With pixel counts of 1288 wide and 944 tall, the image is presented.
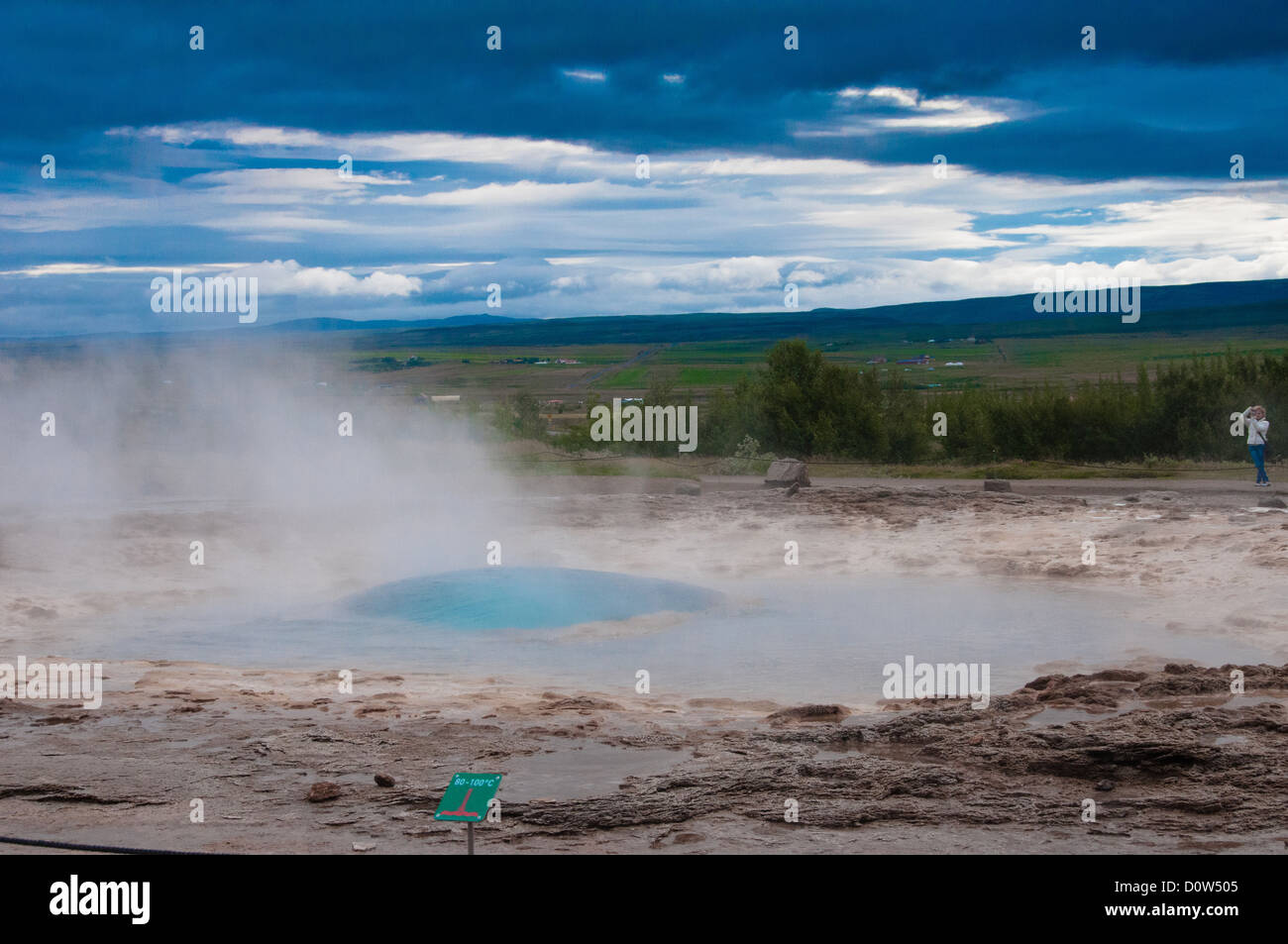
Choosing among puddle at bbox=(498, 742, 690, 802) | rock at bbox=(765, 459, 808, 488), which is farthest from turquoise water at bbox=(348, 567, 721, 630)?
rock at bbox=(765, 459, 808, 488)

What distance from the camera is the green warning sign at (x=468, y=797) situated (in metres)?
4.43

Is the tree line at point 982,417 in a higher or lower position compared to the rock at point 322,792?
higher

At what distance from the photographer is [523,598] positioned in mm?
12578

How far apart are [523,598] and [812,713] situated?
5.12 meters

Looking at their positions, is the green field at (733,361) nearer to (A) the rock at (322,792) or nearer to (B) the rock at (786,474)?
(B) the rock at (786,474)

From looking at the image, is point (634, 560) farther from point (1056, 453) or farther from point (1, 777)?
point (1056, 453)

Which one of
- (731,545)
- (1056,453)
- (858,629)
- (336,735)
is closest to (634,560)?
(731,545)

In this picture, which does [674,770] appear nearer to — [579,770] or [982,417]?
[579,770]

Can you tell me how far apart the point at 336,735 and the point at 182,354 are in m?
20.0

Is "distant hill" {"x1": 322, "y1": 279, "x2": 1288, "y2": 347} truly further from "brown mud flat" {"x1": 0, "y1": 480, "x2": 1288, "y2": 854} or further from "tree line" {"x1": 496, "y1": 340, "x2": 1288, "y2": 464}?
"brown mud flat" {"x1": 0, "y1": 480, "x2": 1288, "y2": 854}

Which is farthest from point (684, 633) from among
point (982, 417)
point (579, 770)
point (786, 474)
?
point (982, 417)

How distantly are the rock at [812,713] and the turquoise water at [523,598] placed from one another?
4.05m

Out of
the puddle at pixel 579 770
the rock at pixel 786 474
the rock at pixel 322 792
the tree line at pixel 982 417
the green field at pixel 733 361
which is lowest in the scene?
the puddle at pixel 579 770

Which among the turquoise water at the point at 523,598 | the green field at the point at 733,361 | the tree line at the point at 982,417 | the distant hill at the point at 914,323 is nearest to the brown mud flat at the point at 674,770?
the turquoise water at the point at 523,598
